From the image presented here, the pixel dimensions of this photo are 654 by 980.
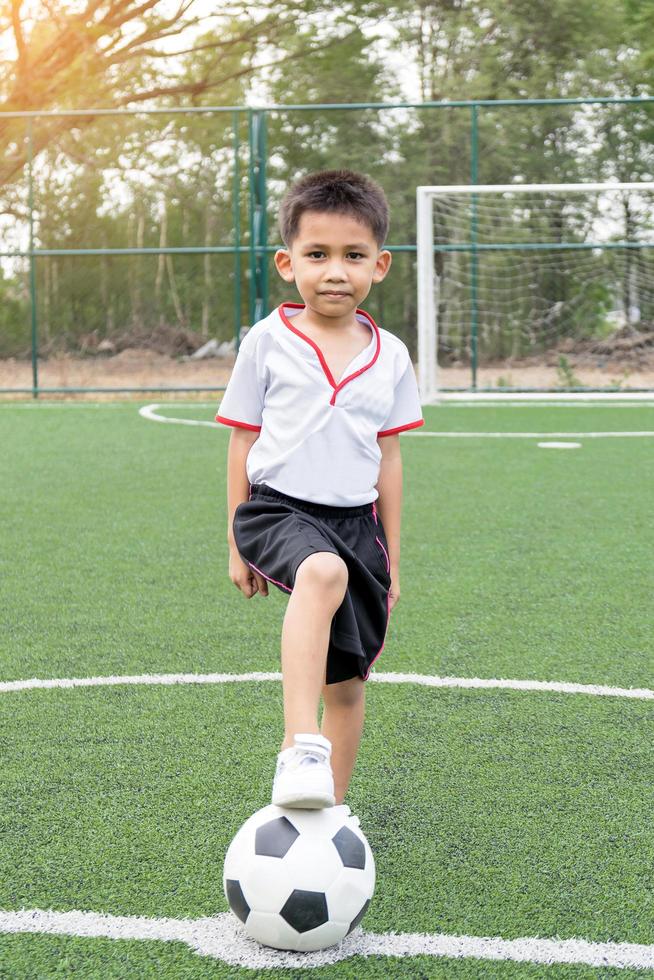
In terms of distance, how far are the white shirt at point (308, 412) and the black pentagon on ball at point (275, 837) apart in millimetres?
625

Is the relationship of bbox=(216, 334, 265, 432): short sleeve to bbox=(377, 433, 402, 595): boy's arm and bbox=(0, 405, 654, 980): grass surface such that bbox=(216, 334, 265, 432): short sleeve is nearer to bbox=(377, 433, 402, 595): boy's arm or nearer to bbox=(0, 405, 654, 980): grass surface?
bbox=(377, 433, 402, 595): boy's arm

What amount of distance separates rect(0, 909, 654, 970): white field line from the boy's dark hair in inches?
51.4

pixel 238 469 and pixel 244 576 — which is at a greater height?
pixel 238 469

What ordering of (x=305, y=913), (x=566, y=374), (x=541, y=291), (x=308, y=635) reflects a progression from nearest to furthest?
(x=305, y=913), (x=308, y=635), (x=566, y=374), (x=541, y=291)

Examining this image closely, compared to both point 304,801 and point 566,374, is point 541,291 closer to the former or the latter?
point 566,374

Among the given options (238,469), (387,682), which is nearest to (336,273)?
(238,469)

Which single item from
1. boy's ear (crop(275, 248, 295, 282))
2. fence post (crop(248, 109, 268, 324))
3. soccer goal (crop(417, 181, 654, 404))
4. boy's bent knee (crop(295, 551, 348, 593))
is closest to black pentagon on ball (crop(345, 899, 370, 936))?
boy's bent knee (crop(295, 551, 348, 593))

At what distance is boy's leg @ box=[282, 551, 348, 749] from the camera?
2189mm

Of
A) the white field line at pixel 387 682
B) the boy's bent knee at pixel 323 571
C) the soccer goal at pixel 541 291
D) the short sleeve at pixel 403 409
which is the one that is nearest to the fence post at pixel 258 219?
the soccer goal at pixel 541 291

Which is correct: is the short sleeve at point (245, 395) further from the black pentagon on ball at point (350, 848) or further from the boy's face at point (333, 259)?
the black pentagon on ball at point (350, 848)

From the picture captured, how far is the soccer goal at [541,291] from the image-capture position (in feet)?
47.7

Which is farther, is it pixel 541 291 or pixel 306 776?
pixel 541 291

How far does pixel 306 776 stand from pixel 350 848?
0.17m

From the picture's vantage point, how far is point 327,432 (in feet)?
8.09
